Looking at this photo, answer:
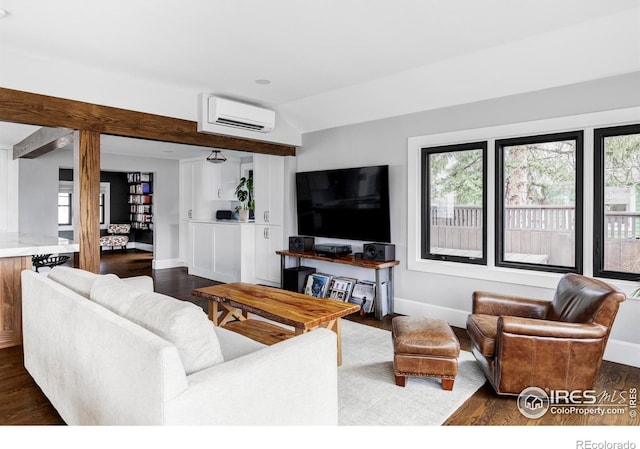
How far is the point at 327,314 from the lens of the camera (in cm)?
275

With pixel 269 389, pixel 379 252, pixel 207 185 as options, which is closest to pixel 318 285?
pixel 379 252

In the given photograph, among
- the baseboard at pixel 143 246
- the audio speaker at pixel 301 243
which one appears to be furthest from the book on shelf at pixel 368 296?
the baseboard at pixel 143 246

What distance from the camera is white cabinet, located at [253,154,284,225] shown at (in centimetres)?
561

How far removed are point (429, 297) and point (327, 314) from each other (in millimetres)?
1854

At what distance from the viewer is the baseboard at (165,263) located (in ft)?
24.9

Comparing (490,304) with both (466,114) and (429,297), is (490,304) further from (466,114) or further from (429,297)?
(466,114)

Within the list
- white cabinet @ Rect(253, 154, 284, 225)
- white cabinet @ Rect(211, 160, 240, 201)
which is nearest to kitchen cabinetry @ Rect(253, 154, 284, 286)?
white cabinet @ Rect(253, 154, 284, 225)

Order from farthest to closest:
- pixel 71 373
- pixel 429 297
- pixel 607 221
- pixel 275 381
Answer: pixel 429 297 → pixel 607 221 → pixel 71 373 → pixel 275 381

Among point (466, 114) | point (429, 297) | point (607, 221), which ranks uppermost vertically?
point (466, 114)

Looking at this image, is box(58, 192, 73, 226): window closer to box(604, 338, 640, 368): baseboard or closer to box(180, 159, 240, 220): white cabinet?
box(180, 159, 240, 220): white cabinet

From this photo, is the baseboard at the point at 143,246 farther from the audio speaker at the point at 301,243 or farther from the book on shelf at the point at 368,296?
the book on shelf at the point at 368,296

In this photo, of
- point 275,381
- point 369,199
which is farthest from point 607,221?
point 275,381

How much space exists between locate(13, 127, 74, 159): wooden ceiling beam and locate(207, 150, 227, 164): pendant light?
2052 mm

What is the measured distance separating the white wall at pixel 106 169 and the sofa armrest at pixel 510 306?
20.8ft
